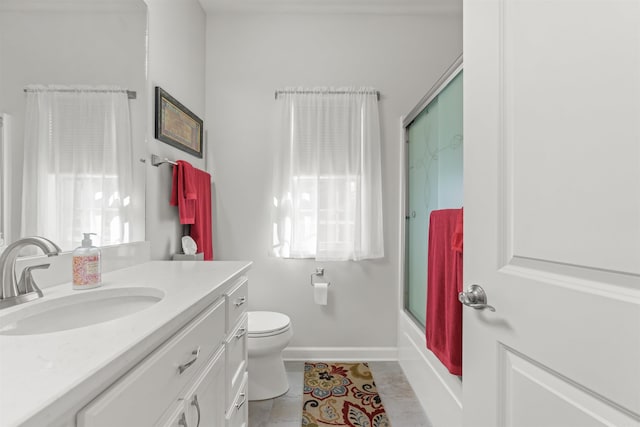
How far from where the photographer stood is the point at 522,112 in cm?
67

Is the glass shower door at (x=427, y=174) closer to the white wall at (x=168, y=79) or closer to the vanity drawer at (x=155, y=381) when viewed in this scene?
the vanity drawer at (x=155, y=381)

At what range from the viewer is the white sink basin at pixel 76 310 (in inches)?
29.3

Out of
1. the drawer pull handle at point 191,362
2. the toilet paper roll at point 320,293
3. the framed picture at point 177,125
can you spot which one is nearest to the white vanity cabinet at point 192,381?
the drawer pull handle at point 191,362

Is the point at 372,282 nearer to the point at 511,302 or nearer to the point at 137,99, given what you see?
the point at 511,302

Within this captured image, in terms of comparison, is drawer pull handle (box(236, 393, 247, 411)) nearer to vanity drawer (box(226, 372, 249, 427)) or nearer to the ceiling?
vanity drawer (box(226, 372, 249, 427))

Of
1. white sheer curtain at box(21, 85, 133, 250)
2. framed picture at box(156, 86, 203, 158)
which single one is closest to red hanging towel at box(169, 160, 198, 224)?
framed picture at box(156, 86, 203, 158)

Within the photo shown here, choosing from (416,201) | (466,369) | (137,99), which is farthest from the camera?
(416,201)

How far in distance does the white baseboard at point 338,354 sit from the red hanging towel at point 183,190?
126 centimetres

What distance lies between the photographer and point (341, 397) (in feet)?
5.97

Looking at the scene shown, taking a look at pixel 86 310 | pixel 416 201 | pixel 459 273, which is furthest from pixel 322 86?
pixel 86 310

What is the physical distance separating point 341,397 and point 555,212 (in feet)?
5.50

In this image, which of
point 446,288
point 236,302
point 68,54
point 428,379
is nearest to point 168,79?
point 68,54

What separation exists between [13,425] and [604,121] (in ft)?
3.03

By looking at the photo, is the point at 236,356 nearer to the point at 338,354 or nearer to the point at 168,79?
the point at 338,354
